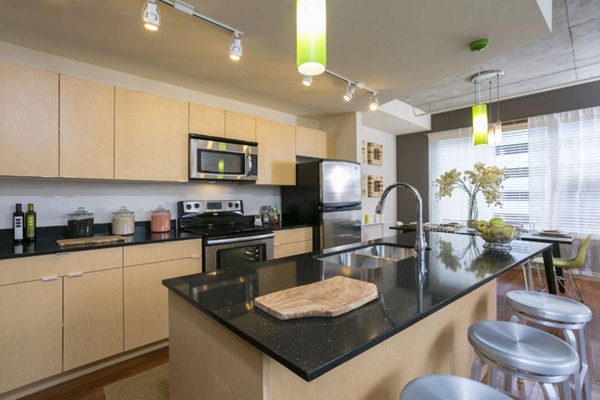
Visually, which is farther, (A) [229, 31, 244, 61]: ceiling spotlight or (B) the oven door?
(B) the oven door

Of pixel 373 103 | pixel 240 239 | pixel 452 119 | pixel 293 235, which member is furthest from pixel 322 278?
pixel 452 119

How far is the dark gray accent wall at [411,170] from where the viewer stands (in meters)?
5.42

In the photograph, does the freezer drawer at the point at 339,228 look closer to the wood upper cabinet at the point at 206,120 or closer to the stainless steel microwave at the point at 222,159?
the stainless steel microwave at the point at 222,159

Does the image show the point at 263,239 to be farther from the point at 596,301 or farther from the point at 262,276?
the point at 596,301

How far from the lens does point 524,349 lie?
1.07 m

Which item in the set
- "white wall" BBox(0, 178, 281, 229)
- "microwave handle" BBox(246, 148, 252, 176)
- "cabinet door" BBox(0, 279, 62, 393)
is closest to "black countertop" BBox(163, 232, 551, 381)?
"cabinet door" BBox(0, 279, 62, 393)

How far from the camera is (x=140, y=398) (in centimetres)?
174

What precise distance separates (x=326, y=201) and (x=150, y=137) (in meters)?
1.89

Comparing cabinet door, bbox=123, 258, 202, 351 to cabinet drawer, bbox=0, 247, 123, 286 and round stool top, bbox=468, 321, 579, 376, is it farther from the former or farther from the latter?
round stool top, bbox=468, 321, 579, 376

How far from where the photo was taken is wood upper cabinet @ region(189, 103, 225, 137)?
2701 millimetres

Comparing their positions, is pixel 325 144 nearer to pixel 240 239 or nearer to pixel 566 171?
pixel 240 239

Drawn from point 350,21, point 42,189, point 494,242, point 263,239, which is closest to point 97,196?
point 42,189

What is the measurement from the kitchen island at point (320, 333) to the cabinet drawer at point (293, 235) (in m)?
1.38

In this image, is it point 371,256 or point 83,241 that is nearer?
point 371,256
